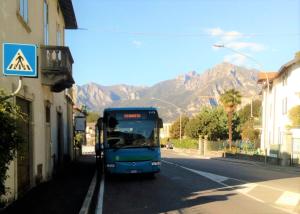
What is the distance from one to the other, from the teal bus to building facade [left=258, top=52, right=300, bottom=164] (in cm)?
1722

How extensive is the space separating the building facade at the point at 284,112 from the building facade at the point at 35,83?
1872cm

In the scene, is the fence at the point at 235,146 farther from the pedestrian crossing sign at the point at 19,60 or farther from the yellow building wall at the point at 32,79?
A: the pedestrian crossing sign at the point at 19,60

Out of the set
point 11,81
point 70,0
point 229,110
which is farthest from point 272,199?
point 229,110

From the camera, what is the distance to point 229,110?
68.7 meters

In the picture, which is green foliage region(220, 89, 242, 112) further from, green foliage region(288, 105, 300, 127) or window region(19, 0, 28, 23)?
window region(19, 0, 28, 23)

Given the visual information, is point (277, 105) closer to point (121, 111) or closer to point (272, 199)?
point (121, 111)

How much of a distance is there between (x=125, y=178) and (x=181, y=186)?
511 cm

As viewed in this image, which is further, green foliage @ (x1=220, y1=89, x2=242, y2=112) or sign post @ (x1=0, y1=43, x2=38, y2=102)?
green foliage @ (x1=220, y1=89, x2=242, y2=112)

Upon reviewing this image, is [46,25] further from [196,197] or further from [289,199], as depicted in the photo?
[289,199]

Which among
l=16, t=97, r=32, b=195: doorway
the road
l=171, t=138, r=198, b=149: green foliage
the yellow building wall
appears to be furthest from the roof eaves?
l=171, t=138, r=198, b=149: green foliage

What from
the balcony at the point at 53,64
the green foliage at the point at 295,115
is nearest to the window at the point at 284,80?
the green foliage at the point at 295,115

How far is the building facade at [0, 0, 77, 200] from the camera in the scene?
12117mm

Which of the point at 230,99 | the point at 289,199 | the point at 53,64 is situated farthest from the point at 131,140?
the point at 230,99

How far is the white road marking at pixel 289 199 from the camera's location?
12.5 metres
